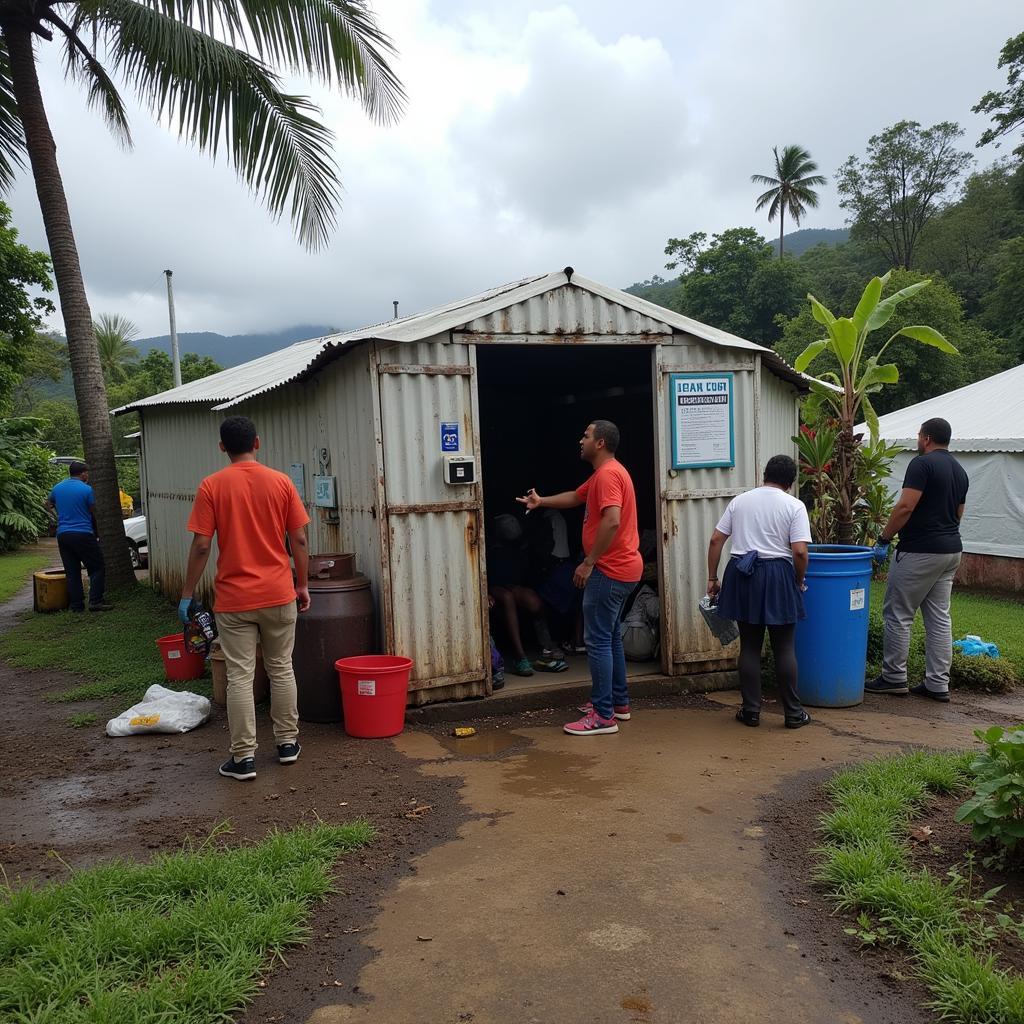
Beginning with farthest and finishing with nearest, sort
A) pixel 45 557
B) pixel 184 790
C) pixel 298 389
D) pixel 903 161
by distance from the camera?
1. pixel 903 161
2. pixel 45 557
3. pixel 298 389
4. pixel 184 790

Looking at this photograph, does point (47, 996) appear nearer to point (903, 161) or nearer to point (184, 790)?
point (184, 790)

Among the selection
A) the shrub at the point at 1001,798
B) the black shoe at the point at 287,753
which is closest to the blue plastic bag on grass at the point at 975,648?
the shrub at the point at 1001,798

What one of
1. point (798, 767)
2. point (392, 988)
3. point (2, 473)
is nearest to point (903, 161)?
point (2, 473)

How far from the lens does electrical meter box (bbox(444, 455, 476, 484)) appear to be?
6.28 meters

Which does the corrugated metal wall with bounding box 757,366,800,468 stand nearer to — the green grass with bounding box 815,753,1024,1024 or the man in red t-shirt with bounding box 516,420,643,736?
the man in red t-shirt with bounding box 516,420,643,736

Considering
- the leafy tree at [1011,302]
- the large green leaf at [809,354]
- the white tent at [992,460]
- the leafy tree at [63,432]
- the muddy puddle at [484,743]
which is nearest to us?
the muddy puddle at [484,743]

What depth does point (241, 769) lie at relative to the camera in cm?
526

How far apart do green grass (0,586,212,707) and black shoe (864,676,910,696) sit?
5393 mm

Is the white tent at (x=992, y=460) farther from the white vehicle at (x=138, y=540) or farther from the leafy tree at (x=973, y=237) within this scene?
the leafy tree at (x=973, y=237)

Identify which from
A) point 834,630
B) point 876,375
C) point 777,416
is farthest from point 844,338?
point 834,630

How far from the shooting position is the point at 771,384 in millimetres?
8312

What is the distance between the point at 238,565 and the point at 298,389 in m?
2.76

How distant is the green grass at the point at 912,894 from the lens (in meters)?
2.91

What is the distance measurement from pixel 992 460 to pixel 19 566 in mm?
17735
